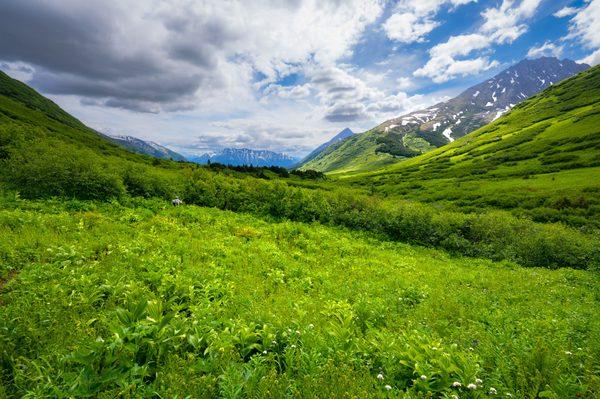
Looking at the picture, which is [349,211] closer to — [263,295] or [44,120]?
[263,295]

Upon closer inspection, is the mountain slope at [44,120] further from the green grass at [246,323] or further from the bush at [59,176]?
the green grass at [246,323]

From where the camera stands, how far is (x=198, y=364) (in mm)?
4441

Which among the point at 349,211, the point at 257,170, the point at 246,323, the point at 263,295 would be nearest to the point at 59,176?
the point at 263,295

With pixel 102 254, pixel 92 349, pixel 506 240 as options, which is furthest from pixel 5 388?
pixel 506 240

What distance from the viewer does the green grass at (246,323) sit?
418 cm

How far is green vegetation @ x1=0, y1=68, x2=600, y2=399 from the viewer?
4.34 m

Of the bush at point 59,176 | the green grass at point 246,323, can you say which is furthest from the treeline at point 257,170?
the green grass at point 246,323

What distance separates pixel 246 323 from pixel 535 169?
11222 centimetres

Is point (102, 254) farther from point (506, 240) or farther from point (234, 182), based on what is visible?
point (506, 240)

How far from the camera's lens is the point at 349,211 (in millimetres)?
32062

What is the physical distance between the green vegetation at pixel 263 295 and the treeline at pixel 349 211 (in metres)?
0.17

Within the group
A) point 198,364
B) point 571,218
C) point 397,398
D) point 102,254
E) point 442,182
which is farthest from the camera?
point 442,182

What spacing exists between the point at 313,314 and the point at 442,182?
110 metres

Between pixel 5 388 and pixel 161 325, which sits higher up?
pixel 161 325
